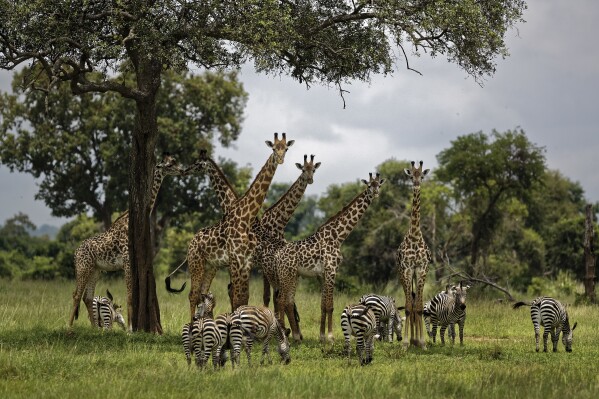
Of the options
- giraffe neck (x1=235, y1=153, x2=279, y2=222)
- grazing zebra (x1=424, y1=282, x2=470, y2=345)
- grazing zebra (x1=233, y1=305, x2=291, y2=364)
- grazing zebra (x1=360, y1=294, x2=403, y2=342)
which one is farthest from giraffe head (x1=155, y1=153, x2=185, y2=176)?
grazing zebra (x1=233, y1=305, x2=291, y2=364)

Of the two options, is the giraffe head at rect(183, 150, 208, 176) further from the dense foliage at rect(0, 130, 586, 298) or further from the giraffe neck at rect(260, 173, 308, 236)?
the dense foliage at rect(0, 130, 586, 298)

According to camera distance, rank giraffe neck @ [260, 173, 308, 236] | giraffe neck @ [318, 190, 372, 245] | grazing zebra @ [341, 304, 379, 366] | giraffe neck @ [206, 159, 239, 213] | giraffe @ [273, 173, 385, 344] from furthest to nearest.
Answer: giraffe neck @ [206, 159, 239, 213]
giraffe neck @ [260, 173, 308, 236]
giraffe neck @ [318, 190, 372, 245]
giraffe @ [273, 173, 385, 344]
grazing zebra @ [341, 304, 379, 366]

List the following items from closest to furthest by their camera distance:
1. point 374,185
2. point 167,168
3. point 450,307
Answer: point 450,307, point 374,185, point 167,168

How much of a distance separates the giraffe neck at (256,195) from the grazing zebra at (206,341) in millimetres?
4779

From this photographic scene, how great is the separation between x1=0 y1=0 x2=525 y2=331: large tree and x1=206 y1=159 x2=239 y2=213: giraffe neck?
1.26 meters

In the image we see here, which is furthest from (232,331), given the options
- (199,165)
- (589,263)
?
(589,263)

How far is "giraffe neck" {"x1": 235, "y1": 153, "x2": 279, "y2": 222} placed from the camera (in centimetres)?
1812

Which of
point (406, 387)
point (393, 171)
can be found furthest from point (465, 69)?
point (393, 171)

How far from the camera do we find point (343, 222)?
18.2 meters

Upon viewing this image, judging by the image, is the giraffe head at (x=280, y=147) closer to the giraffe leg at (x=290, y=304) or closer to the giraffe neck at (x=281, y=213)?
the giraffe neck at (x=281, y=213)

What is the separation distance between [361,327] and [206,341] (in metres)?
2.46

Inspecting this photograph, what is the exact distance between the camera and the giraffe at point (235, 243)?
17859mm

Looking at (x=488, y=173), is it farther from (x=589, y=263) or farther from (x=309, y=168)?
(x=309, y=168)

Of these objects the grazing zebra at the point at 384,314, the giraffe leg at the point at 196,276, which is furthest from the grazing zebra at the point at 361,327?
the giraffe leg at the point at 196,276
